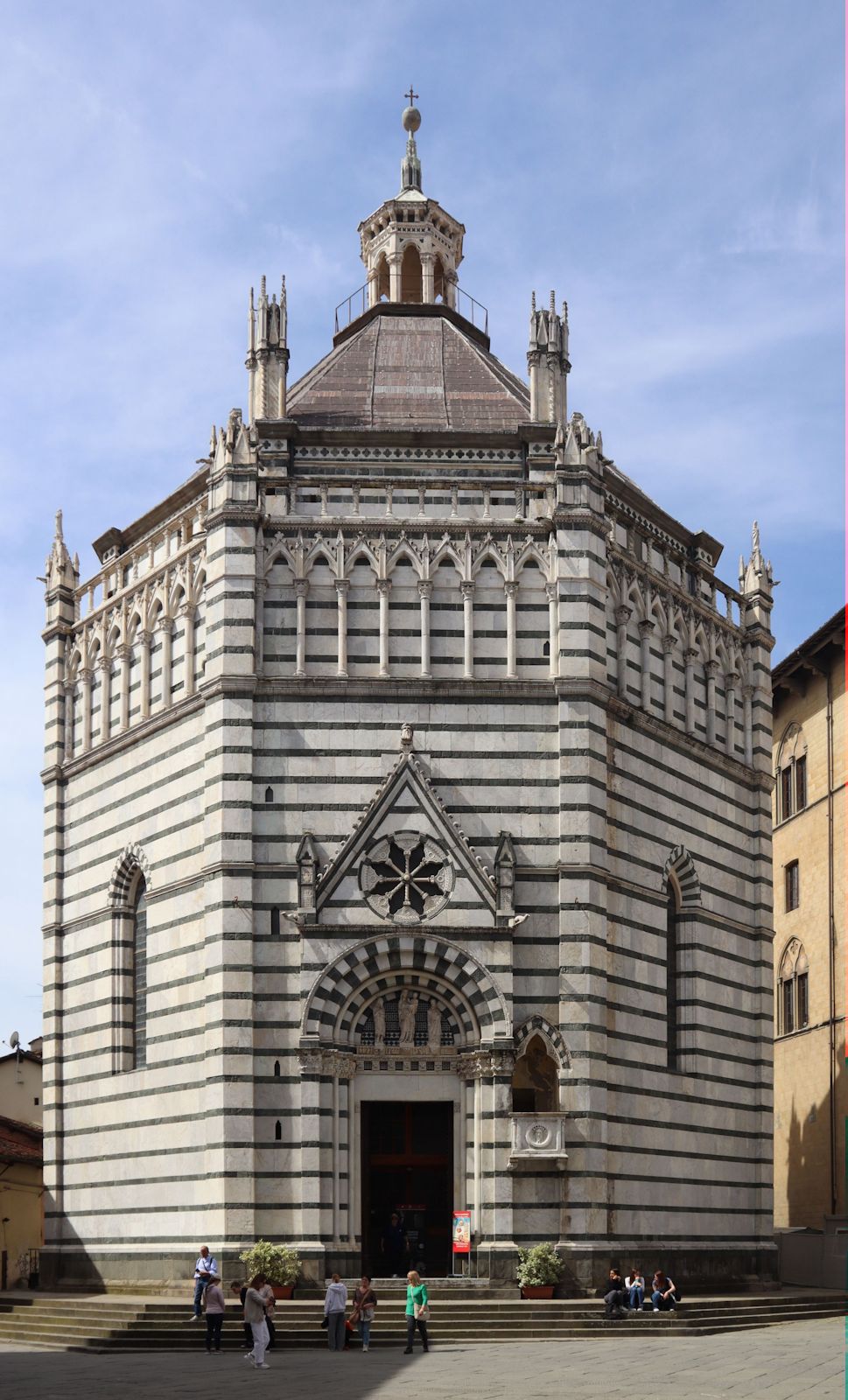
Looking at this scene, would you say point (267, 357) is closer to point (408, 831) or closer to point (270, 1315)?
point (408, 831)

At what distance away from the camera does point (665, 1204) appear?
123 feet

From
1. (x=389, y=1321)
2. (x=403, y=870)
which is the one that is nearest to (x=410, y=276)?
(x=403, y=870)

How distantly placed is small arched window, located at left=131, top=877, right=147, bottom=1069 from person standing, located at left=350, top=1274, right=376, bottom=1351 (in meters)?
10.1

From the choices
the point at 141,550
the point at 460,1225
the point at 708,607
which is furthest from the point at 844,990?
the point at 141,550

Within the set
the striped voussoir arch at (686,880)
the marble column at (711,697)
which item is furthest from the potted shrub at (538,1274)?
the marble column at (711,697)

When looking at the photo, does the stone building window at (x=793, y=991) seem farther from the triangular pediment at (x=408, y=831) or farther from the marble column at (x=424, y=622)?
the marble column at (x=424, y=622)

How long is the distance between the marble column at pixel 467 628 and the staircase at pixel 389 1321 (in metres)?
11.1

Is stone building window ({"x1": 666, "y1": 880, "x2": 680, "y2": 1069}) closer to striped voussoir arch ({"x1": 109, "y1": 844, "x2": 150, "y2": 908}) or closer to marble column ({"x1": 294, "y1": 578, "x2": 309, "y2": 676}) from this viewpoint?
marble column ({"x1": 294, "y1": 578, "x2": 309, "y2": 676})

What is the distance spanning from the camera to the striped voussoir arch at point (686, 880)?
40.2 m

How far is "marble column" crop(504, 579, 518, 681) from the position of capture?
1447 inches

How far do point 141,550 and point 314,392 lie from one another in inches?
196

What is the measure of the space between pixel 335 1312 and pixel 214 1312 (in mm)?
1847

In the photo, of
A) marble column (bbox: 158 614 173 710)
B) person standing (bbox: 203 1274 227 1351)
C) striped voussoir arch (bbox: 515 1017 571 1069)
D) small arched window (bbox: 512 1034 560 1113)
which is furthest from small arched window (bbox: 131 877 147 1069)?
person standing (bbox: 203 1274 227 1351)

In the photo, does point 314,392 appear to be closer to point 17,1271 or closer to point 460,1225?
point 460,1225
